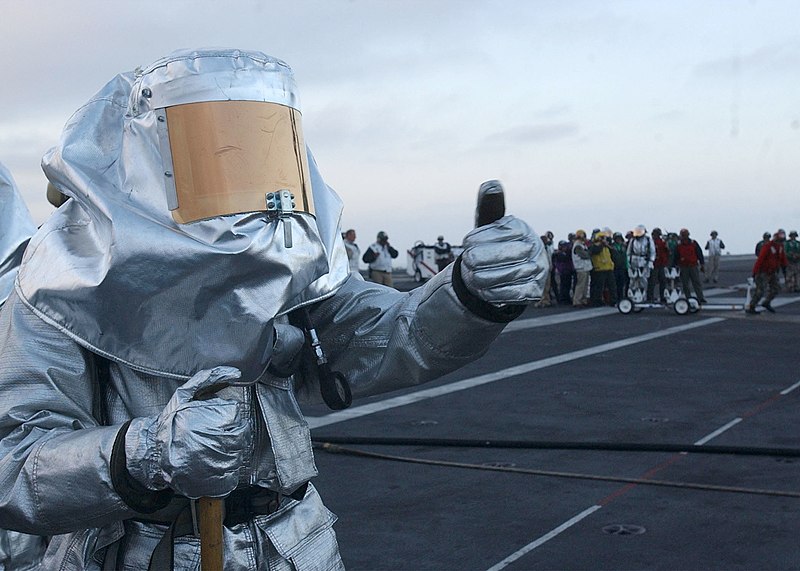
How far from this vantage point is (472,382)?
10.3 m

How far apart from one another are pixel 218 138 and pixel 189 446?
65 cm

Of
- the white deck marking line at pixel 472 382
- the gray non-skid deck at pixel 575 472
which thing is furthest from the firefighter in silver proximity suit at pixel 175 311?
the white deck marking line at pixel 472 382

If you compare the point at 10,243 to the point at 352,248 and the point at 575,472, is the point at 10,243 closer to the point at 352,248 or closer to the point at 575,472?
the point at 575,472

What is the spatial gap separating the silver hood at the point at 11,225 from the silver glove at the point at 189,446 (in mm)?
1717

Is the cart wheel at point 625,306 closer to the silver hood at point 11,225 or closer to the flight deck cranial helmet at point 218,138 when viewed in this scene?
the silver hood at point 11,225

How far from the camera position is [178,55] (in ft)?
6.53

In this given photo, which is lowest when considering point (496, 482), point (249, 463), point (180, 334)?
point (496, 482)

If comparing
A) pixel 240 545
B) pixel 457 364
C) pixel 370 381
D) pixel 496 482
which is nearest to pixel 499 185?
pixel 457 364

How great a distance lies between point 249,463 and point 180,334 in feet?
1.11

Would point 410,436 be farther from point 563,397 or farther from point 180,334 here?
point 180,334

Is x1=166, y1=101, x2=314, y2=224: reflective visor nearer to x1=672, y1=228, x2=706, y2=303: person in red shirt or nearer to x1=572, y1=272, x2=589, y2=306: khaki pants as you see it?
x1=672, y1=228, x2=706, y2=303: person in red shirt

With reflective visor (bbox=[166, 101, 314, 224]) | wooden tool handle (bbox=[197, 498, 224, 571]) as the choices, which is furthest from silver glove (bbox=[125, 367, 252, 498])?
reflective visor (bbox=[166, 101, 314, 224])

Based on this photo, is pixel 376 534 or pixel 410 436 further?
pixel 410 436

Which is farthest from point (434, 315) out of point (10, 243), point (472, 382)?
point (472, 382)
